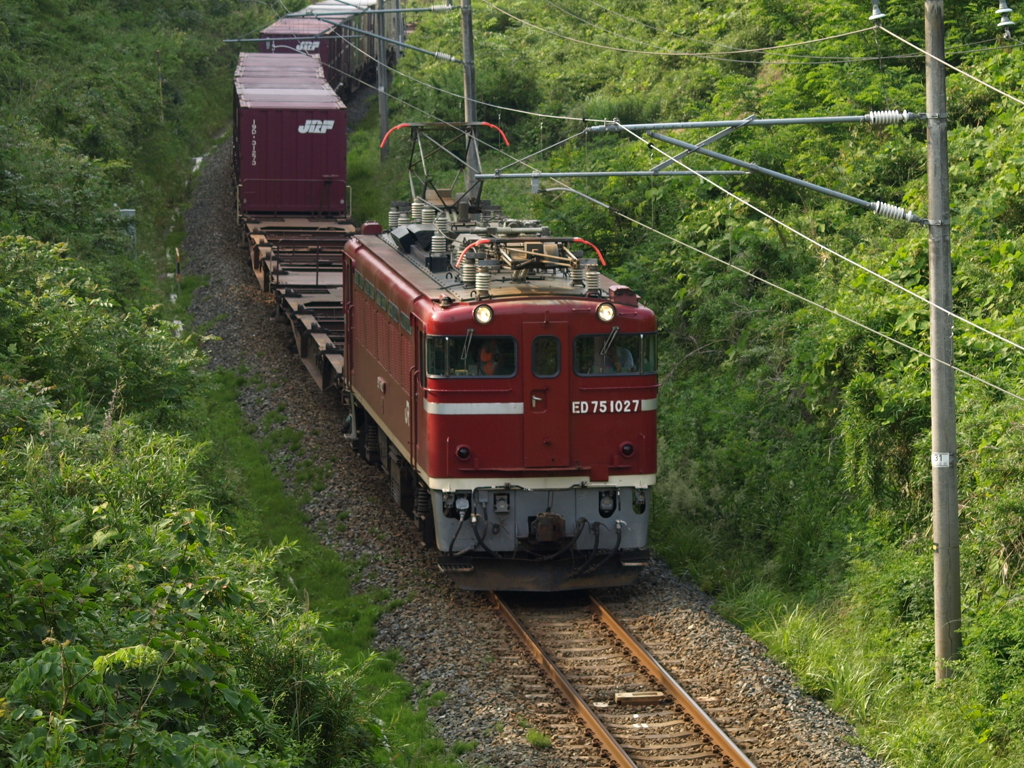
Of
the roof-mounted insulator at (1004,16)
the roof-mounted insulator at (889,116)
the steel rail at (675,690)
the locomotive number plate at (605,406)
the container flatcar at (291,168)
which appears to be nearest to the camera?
the steel rail at (675,690)

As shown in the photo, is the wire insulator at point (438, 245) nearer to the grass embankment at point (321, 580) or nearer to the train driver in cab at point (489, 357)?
the train driver in cab at point (489, 357)

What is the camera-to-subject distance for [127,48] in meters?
41.8

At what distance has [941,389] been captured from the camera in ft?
33.2

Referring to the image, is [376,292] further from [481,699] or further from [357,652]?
[481,699]

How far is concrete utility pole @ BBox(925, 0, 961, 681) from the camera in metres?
9.86

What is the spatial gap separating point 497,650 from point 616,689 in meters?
1.39

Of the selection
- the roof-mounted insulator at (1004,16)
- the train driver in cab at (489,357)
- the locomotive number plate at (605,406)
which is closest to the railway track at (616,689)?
the locomotive number plate at (605,406)

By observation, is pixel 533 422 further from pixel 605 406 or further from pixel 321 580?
pixel 321 580

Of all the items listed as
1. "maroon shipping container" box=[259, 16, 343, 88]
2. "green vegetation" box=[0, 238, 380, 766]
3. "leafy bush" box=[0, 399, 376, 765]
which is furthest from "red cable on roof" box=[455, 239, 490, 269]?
"maroon shipping container" box=[259, 16, 343, 88]

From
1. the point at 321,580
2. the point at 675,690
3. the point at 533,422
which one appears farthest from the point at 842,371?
the point at 321,580

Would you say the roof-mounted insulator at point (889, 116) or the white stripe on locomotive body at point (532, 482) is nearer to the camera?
the roof-mounted insulator at point (889, 116)

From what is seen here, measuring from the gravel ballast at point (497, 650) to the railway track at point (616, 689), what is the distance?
0.55 ft

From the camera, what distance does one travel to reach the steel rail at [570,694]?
9362 mm

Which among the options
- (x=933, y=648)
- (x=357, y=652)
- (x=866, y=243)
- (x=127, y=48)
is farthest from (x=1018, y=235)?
(x=127, y=48)
